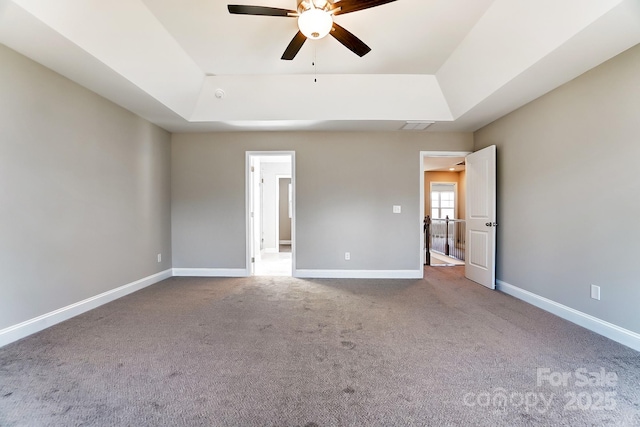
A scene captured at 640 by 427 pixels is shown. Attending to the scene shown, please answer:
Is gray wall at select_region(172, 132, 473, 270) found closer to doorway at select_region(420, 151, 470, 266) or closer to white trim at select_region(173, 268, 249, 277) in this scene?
white trim at select_region(173, 268, 249, 277)

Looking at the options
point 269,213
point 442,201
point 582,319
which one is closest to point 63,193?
point 269,213

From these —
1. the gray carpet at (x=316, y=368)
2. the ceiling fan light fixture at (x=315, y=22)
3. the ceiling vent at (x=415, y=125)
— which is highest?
the ceiling fan light fixture at (x=315, y=22)

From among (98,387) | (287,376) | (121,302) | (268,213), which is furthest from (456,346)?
(268,213)

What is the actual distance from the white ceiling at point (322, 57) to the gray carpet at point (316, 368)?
247 centimetres

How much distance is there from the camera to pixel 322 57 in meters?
3.19

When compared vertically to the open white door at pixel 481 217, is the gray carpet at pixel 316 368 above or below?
below

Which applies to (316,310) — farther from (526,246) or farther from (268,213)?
(268,213)

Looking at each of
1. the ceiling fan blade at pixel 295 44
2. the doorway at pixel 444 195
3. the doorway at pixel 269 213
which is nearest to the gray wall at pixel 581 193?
the ceiling fan blade at pixel 295 44

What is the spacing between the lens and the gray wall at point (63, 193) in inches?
89.5

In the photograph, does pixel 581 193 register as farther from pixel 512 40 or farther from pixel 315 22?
pixel 315 22

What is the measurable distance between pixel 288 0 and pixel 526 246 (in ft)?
12.6

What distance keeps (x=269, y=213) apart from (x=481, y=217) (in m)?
5.14

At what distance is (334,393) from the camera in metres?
1.62

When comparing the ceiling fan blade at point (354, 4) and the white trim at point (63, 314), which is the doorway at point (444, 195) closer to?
the ceiling fan blade at point (354, 4)
